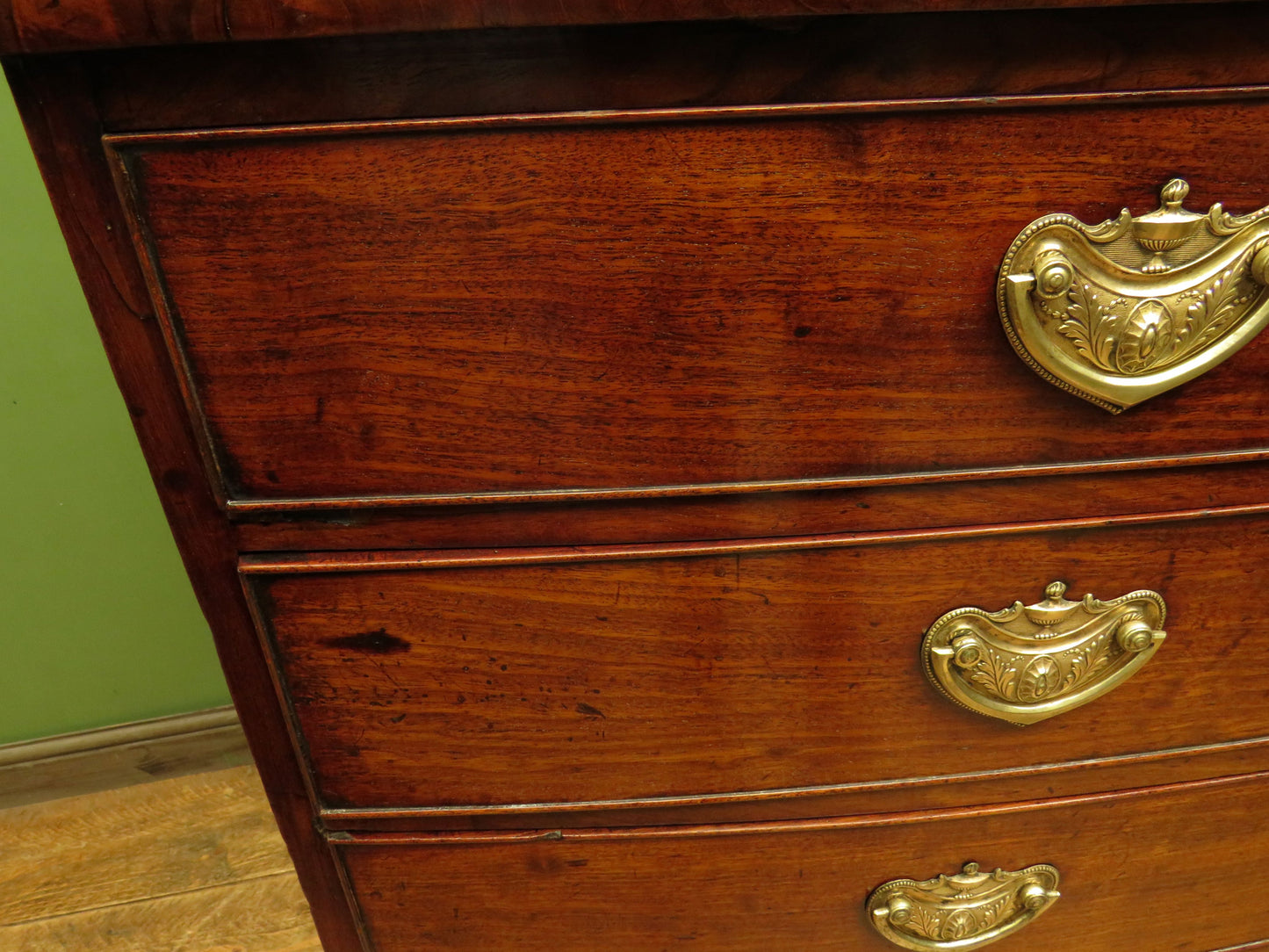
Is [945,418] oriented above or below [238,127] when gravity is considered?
below

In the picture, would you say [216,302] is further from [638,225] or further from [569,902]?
[569,902]

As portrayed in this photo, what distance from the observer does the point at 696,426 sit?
394 mm

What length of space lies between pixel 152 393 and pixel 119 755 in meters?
0.89

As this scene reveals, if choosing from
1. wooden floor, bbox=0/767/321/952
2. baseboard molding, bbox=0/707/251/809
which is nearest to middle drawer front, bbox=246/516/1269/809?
wooden floor, bbox=0/767/321/952

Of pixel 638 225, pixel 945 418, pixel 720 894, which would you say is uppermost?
pixel 638 225

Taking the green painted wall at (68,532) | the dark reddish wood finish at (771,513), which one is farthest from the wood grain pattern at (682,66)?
the green painted wall at (68,532)

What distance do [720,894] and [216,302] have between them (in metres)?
0.47

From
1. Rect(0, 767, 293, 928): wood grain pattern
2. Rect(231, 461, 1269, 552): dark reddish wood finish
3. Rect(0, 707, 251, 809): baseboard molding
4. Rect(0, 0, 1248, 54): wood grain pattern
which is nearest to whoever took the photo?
Rect(0, 0, 1248, 54): wood grain pattern

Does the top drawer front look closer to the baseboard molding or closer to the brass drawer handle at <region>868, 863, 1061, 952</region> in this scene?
the brass drawer handle at <region>868, 863, 1061, 952</region>

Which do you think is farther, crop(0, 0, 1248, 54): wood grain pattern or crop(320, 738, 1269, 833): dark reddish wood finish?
crop(320, 738, 1269, 833): dark reddish wood finish

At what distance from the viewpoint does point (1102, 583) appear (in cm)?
45

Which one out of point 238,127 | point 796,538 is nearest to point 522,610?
point 796,538

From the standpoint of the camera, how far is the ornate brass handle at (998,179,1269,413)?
14.0 inches

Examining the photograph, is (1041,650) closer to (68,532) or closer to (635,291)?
(635,291)
